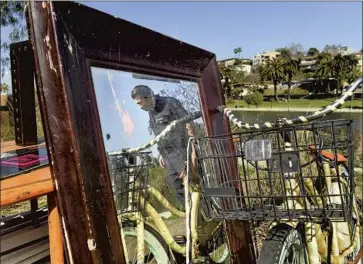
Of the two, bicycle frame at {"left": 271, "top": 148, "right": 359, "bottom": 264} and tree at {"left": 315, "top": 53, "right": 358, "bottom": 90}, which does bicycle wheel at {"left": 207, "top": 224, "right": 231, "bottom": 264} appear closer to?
bicycle frame at {"left": 271, "top": 148, "right": 359, "bottom": 264}

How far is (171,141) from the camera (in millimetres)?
1871

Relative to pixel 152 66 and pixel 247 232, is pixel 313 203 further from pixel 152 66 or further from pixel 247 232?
pixel 152 66

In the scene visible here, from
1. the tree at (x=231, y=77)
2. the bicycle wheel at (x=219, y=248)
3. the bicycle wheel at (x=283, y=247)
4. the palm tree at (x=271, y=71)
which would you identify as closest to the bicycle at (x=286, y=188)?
the bicycle wheel at (x=283, y=247)

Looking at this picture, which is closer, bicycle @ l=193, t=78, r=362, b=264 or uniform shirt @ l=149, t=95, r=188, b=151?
bicycle @ l=193, t=78, r=362, b=264

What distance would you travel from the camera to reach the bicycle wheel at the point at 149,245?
1528 mm

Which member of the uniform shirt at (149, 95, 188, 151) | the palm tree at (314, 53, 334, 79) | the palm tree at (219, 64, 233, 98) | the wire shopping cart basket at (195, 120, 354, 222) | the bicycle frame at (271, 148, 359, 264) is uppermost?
the palm tree at (314, 53, 334, 79)

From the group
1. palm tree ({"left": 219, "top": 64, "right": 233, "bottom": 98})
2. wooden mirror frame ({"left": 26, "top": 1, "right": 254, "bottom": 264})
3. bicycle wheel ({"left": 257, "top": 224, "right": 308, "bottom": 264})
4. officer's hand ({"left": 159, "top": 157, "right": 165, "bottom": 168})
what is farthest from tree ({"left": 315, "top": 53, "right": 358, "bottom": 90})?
wooden mirror frame ({"left": 26, "top": 1, "right": 254, "bottom": 264})

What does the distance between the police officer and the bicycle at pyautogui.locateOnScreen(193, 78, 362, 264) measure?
0.34 ft

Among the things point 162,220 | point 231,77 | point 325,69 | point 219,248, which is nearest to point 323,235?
point 219,248

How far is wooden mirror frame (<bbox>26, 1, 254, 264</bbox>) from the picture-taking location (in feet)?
3.92

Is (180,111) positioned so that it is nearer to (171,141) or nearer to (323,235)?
(171,141)

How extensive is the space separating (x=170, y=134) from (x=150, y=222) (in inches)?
15.4

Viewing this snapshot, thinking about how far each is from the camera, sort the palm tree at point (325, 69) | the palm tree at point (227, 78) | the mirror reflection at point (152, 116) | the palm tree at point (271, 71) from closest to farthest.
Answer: the mirror reflection at point (152, 116)
the palm tree at point (227, 78)
the palm tree at point (271, 71)
the palm tree at point (325, 69)

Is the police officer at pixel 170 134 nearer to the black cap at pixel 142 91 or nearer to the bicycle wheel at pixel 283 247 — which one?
the black cap at pixel 142 91
